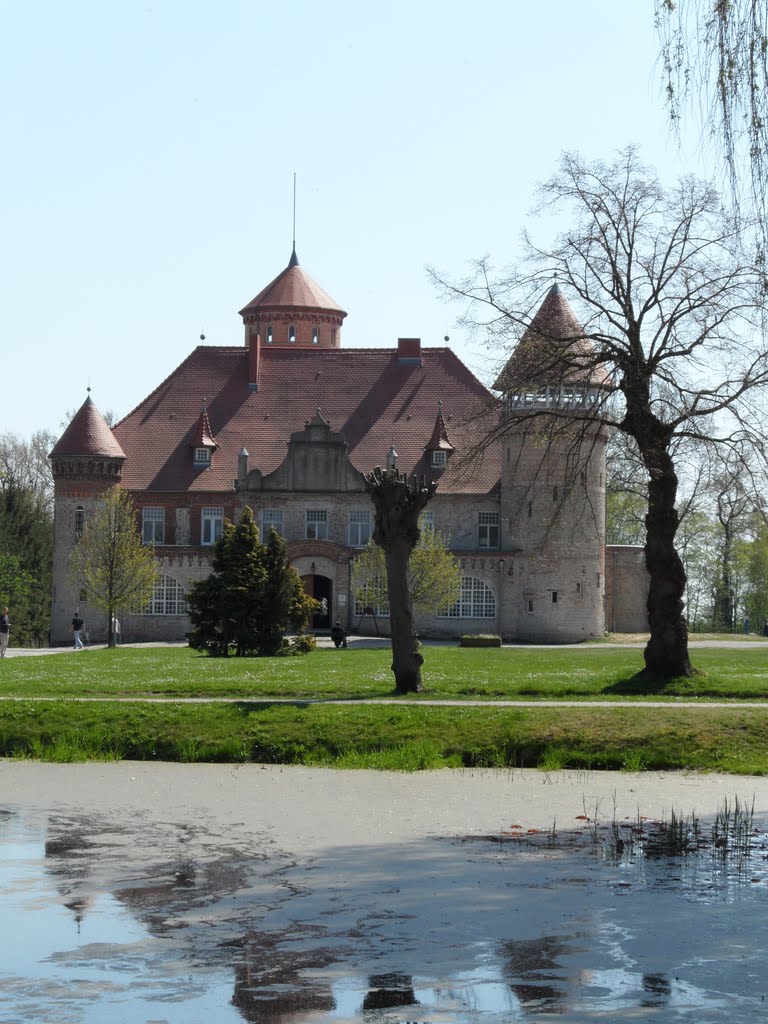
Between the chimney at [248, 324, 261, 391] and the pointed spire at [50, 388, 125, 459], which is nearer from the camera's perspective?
the pointed spire at [50, 388, 125, 459]

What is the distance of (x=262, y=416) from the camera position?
67.9 metres

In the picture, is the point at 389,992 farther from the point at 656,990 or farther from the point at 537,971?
the point at 656,990

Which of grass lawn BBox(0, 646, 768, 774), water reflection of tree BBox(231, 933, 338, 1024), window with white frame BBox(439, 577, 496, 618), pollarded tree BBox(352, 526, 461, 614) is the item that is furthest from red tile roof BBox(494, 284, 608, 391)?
window with white frame BBox(439, 577, 496, 618)

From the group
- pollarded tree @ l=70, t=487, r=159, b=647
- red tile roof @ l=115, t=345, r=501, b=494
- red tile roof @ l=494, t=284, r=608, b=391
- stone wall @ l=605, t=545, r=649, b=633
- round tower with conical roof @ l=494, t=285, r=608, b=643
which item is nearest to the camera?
red tile roof @ l=494, t=284, r=608, b=391

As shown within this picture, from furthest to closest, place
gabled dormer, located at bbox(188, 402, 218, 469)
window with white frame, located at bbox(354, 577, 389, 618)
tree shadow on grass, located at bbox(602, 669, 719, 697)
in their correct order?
gabled dormer, located at bbox(188, 402, 218, 469), window with white frame, located at bbox(354, 577, 389, 618), tree shadow on grass, located at bbox(602, 669, 719, 697)

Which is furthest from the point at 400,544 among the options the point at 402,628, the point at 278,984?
the point at 278,984

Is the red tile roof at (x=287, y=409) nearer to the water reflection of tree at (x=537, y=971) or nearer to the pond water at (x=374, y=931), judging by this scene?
the pond water at (x=374, y=931)

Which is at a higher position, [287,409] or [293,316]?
[293,316]

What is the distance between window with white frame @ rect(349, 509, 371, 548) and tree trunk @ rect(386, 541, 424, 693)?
37275mm

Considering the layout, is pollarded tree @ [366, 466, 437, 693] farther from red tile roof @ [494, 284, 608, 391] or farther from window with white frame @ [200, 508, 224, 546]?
window with white frame @ [200, 508, 224, 546]

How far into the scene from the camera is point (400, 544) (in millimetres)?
27094

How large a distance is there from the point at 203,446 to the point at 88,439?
4.91 metres

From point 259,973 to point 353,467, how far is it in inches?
2173

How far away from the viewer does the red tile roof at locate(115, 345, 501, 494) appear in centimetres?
6569
